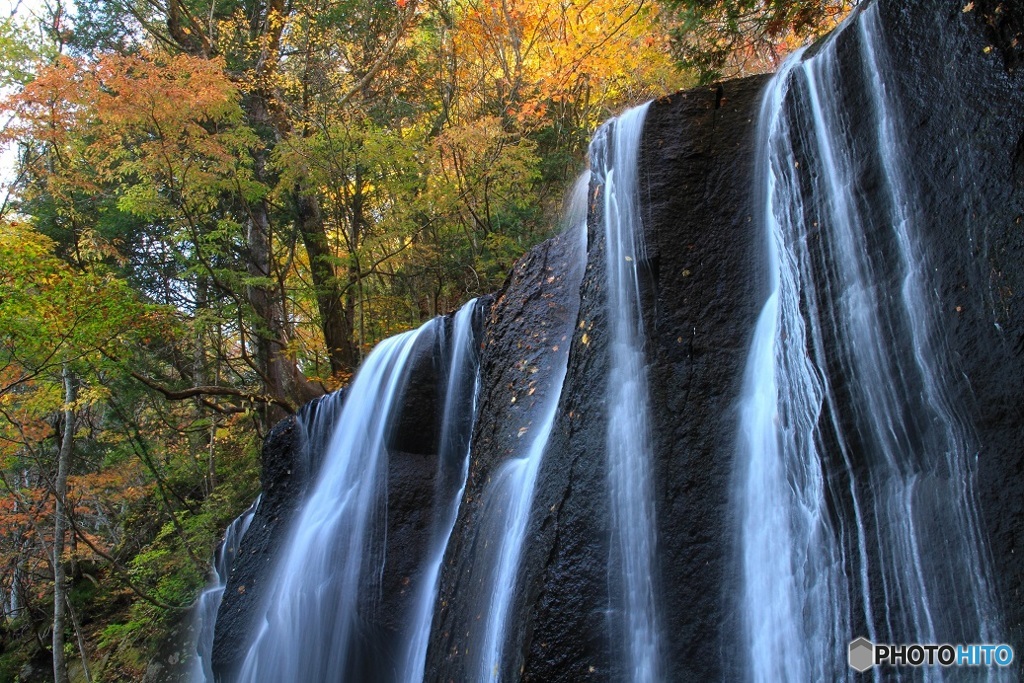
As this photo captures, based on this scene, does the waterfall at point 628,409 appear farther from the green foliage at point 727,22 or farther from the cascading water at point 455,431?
the cascading water at point 455,431

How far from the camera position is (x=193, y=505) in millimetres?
12625

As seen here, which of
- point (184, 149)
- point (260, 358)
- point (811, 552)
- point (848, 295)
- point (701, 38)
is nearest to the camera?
point (811, 552)

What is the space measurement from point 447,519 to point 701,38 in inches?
214

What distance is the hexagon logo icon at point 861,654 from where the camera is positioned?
2432 millimetres

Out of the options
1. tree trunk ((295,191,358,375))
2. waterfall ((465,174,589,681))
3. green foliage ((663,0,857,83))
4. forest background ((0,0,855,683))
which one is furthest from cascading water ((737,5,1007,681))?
tree trunk ((295,191,358,375))

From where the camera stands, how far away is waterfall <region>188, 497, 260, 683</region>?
29.0 feet

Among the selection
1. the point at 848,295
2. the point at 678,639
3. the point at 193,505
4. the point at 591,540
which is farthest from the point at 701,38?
the point at 193,505

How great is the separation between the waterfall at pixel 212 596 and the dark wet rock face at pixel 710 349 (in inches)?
211

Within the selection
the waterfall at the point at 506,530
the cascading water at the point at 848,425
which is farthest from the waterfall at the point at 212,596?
the cascading water at the point at 848,425

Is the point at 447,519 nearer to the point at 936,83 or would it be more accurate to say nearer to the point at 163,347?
the point at 936,83

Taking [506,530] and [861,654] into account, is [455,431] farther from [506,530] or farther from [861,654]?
[861,654]

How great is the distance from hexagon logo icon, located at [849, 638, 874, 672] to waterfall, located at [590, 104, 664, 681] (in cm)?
87

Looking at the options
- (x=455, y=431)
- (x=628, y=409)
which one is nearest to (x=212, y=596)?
(x=455, y=431)

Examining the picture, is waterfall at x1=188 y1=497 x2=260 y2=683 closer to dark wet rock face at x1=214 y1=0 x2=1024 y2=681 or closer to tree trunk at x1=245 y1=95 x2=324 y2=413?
tree trunk at x1=245 y1=95 x2=324 y2=413
